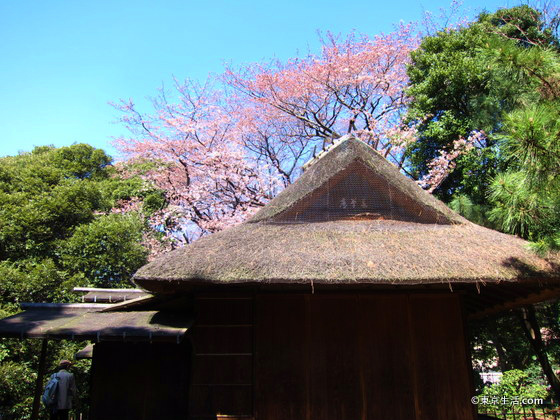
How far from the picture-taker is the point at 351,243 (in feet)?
16.6

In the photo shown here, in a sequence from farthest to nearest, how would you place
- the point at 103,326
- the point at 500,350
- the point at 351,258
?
the point at 500,350 < the point at 351,258 < the point at 103,326

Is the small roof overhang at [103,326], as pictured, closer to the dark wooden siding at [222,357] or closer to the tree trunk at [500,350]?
the dark wooden siding at [222,357]

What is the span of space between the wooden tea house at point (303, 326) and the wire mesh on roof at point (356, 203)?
0.33 metres

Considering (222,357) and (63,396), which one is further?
(63,396)

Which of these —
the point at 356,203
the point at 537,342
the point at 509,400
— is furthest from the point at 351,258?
the point at 537,342

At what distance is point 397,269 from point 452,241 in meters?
1.21

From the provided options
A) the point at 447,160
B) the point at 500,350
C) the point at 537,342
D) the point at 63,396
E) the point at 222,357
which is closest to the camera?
the point at 222,357

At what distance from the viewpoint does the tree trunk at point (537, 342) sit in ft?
25.4

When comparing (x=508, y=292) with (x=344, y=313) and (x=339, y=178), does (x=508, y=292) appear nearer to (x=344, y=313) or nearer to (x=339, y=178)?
(x=344, y=313)

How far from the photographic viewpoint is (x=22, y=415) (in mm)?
7328

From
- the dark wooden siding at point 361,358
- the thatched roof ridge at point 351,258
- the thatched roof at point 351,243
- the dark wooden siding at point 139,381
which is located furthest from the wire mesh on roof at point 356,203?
the dark wooden siding at point 139,381

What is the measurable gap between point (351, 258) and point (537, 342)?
18.9ft

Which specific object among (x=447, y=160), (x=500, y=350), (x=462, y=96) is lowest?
(x=500, y=350)

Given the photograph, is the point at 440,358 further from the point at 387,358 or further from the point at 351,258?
the point at 351,258
